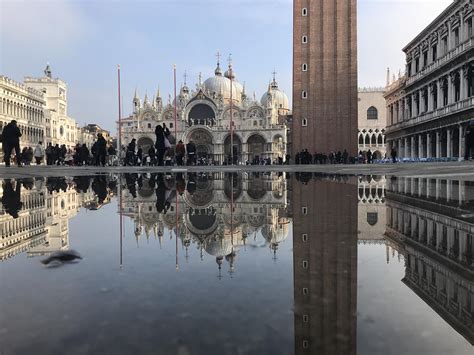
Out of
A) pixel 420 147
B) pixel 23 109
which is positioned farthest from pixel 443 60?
pixel 23 109

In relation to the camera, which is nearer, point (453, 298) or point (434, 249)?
point (453, 298)

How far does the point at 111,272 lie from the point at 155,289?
0.96 ft

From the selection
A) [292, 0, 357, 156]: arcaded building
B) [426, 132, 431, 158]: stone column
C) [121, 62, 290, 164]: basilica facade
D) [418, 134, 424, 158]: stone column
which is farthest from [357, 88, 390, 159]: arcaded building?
[426, 132, 431, 158]: stone column

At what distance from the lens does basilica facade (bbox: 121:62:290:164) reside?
5256cm

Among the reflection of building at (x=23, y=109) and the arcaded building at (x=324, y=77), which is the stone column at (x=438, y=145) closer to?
the arcaded building at (x=324, y=77)

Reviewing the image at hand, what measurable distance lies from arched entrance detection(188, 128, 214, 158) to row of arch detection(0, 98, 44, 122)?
1967 cm

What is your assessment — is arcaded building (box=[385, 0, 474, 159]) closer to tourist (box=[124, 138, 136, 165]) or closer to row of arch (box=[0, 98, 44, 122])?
tourist (box=[124, 138, 136, 165])

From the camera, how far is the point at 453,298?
1248 millimetres

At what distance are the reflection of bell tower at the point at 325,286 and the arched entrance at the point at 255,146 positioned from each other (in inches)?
1994

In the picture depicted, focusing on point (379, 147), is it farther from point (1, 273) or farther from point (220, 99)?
point (1, 273)

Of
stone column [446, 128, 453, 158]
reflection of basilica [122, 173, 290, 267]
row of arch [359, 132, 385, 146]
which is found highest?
row of arch [359, 132, 385, 146]

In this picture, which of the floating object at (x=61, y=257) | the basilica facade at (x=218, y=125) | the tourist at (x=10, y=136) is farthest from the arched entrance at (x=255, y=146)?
the floating object at (x=61, y=257)

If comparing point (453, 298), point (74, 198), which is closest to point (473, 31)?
point (74, 198)

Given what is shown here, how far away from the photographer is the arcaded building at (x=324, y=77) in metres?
37.0
